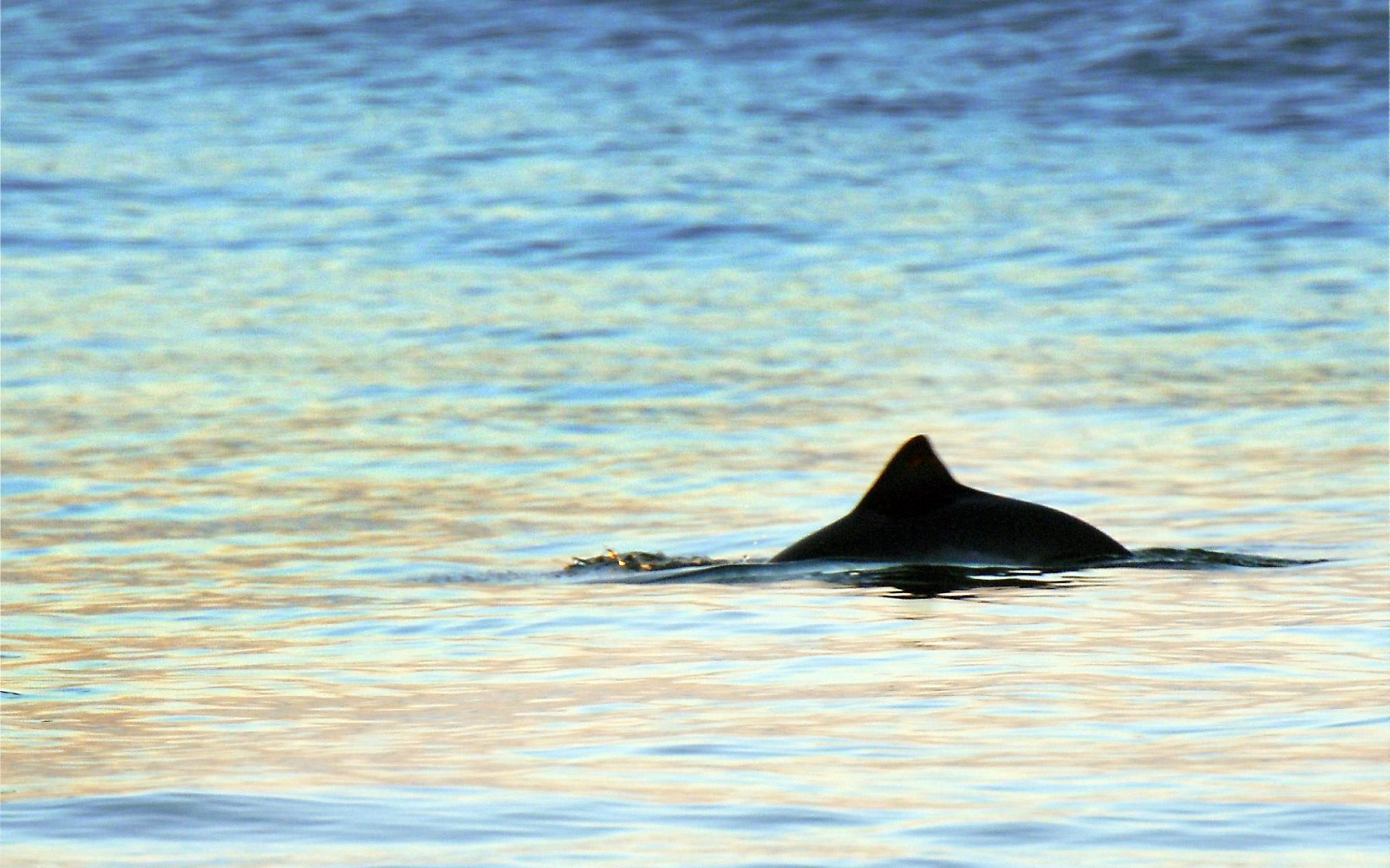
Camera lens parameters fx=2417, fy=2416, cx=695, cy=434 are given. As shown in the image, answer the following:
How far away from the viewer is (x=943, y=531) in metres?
10.7

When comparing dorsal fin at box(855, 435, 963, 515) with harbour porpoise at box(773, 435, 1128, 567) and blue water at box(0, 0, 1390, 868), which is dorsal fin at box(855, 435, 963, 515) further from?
blue water at box(0, 0, 1390, 868)

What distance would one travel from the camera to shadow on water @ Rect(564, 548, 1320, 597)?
1009 cm

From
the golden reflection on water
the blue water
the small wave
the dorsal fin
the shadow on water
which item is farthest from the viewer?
the small wave

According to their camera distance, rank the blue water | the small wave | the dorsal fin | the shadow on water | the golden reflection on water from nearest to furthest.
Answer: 1. the blue water
2. the golden reflection on water
3. the shadow on water
4. the dorsal fin
5. the small wave

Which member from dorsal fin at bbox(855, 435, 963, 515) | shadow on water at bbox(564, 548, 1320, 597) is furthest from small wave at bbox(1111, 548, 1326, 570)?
dorsal fin at bbox(855, 435, 963, 515)

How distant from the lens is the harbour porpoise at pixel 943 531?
10.6m

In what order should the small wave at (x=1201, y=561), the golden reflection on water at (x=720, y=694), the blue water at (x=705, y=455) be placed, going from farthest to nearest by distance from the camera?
the small wave at (x=1201, y=561), the golden reflection on water at (x=720, y=694), the blue water at (x=705, y=455)

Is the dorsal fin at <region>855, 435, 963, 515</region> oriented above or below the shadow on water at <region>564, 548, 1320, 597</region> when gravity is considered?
above

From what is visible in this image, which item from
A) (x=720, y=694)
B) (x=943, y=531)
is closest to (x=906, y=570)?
(x=943, y=531)

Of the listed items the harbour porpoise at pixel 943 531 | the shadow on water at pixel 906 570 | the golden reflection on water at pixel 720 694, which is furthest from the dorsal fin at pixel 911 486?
the golden reflection on water at pixel 720 694

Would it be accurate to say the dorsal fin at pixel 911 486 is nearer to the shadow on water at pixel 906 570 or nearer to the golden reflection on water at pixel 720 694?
the shadow on water at pixel 906 570

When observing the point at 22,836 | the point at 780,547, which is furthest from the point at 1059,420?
the point at 22,836

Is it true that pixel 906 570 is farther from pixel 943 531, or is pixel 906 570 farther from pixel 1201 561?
pixel 1201 561

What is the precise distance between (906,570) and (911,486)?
1.44 feet
